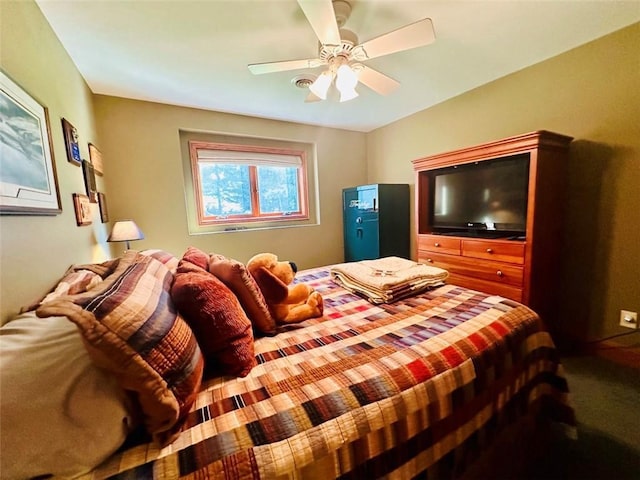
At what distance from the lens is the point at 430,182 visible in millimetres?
2828

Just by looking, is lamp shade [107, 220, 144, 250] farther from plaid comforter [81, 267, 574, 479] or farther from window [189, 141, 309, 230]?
plaid comforter [81, 267, 574, 479]

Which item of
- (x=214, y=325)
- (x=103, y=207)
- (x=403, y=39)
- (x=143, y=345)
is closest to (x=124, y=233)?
(x=103, y=207)

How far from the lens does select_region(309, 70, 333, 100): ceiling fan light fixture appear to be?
5.81 ft

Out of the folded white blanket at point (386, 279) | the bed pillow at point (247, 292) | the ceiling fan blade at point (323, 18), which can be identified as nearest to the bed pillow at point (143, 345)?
the bed pillow at point (247, 292)

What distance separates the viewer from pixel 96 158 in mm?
2330

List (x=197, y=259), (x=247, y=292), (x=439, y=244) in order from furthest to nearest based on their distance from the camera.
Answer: (x=439, y=244), (x=197, y=259), (x=247, y=292)

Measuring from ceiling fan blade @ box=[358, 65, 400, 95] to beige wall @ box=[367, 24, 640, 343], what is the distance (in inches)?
49.9

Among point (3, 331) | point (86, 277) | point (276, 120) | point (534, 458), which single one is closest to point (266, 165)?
point (276, 120)

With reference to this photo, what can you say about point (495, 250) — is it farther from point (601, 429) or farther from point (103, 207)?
point (103, 207)

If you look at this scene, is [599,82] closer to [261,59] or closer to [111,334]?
[261,59]

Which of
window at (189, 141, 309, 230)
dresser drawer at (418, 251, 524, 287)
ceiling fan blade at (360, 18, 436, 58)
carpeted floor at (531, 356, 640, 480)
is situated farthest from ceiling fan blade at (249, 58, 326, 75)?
carpeted floor at (531, 356, 640, 480)

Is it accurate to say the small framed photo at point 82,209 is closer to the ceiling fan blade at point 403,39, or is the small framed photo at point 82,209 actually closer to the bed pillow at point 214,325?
the bed pillow at point 214,325

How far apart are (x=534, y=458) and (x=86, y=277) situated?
90.3 inches

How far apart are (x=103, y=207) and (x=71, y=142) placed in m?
0.85
